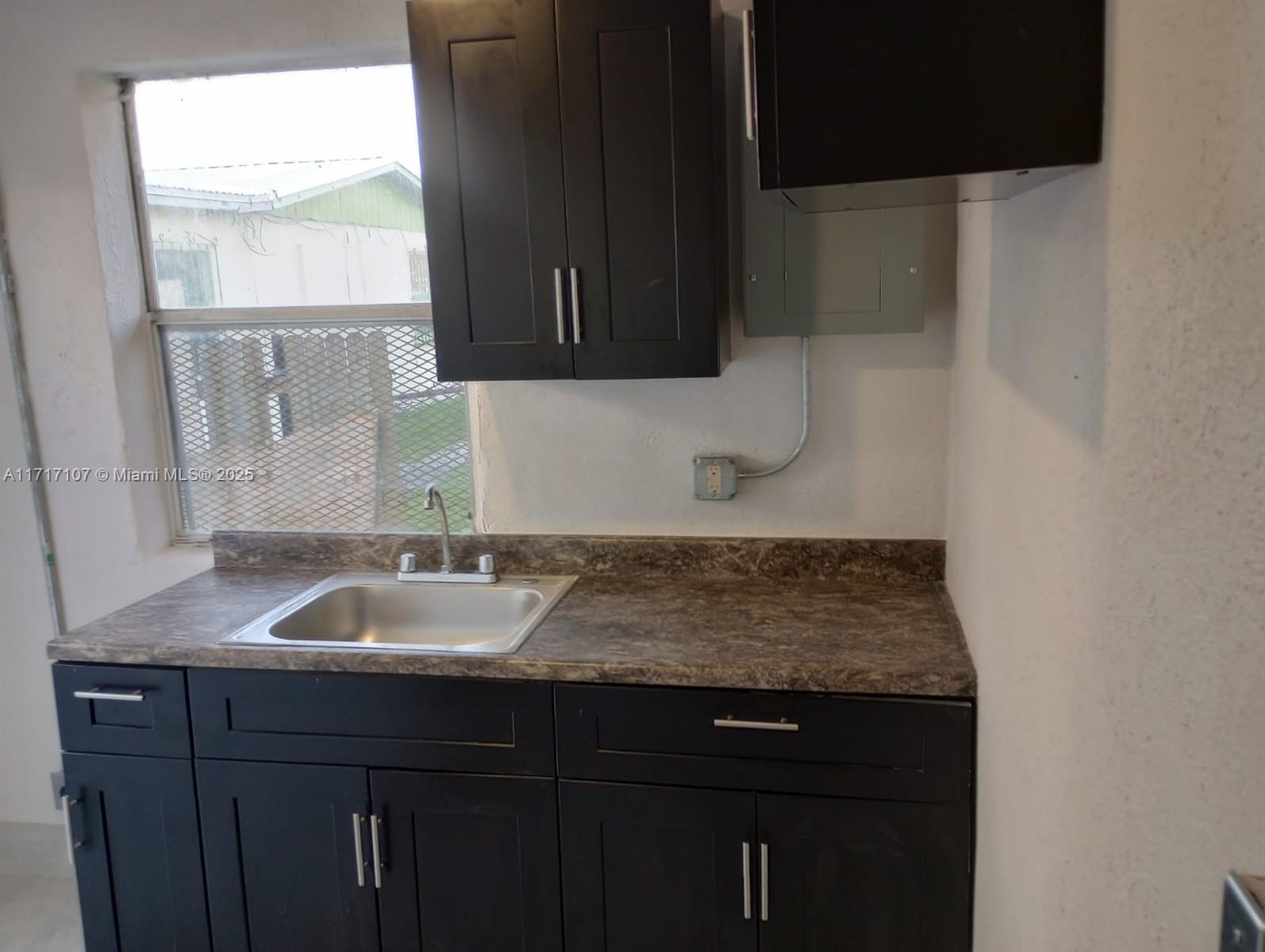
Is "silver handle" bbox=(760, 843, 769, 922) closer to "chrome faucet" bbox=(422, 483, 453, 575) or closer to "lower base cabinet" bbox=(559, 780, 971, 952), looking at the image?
"lower base cabinet" bbox=(559, 780, 971, 952)

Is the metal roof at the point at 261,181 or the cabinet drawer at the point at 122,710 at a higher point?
the metal roof at the point at 261,181

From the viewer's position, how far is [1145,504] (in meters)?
0.74

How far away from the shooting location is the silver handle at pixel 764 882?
181 centimetres

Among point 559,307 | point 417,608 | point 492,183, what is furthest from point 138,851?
point 492,183

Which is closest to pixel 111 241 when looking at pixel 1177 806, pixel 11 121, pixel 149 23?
pixel 11 121

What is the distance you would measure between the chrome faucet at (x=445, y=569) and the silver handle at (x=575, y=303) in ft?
1.87

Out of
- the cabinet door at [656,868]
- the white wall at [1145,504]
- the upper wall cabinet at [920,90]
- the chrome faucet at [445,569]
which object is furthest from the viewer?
the chrome faucet at [445,569]

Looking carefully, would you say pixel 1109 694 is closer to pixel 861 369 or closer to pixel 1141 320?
pixel 1141 320

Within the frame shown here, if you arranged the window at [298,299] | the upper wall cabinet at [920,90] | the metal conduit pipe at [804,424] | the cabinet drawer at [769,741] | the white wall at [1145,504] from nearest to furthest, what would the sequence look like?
1. the white wall at [1145,504]
2. the upper wall cabinet at [920,90]
3. the cabinet drawer at [769,741]
4. the metal conduit pipe at [804,424]
5. the window at [298,299]

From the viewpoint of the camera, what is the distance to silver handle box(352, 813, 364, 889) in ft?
6.45

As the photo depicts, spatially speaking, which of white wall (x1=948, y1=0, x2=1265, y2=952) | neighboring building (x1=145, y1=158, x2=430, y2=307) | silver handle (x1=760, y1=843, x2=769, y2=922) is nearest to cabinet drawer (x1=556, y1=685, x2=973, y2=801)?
silver handle (x1=760, y1=843, x2=769, y2=922)

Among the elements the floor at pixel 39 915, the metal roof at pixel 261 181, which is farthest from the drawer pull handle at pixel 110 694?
the metal roof at pixel 261 181

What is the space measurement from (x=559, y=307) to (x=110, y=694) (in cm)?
122

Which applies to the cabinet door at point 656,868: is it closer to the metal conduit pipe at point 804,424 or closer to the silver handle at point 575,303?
the metal conduit pipe at point 804,424
